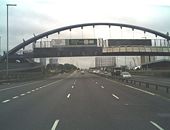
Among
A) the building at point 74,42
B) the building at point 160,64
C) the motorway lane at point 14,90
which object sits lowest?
the motorway lane at point 14,90

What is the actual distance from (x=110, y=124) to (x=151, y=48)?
74.6 meters

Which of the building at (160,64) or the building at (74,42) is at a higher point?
the building at (74,42)

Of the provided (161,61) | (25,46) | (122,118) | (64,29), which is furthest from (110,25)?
(122,118)

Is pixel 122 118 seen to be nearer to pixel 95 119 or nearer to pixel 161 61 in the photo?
pixel 95 119

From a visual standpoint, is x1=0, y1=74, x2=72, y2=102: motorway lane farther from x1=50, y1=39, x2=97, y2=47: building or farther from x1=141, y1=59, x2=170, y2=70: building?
x1=141, y1=59, x2=170, y2=70: building

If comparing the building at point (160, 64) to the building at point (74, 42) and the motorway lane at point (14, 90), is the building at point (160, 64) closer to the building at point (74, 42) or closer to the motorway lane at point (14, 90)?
the building at point (74, 42)

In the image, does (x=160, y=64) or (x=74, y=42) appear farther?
(x=160, y=64)

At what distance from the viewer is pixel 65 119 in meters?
11.8

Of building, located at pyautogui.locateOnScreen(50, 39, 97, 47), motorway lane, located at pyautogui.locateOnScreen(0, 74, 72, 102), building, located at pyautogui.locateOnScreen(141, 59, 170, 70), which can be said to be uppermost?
building, located at pyautogui.locateOnScreen(50, 39, 97, 47)

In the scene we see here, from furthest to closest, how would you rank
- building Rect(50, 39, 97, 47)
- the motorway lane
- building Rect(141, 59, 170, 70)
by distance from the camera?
building Rect(141, 59, 170, 70) < building Rect(50, 39, 97, 47) < the motorway lane

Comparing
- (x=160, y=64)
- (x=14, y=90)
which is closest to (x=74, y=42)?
(x=14, y=90)

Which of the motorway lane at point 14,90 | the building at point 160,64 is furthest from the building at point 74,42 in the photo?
the building at point 160,64

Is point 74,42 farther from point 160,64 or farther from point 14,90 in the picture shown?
point 160,64

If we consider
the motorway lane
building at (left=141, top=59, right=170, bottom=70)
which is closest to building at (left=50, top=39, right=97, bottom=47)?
the motorway lane
